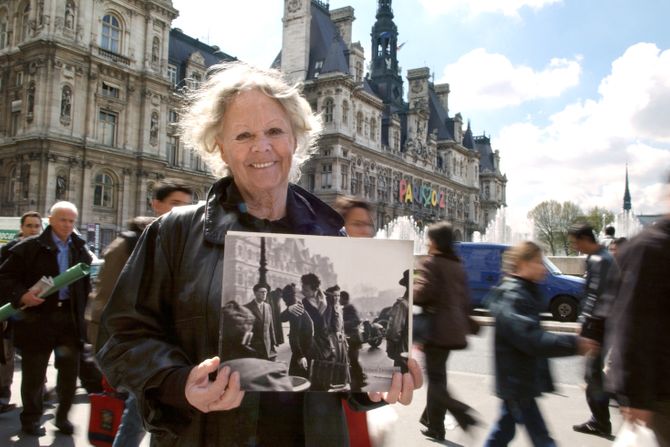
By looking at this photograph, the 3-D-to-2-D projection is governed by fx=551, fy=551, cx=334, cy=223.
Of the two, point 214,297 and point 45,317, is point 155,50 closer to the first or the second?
point 45,317

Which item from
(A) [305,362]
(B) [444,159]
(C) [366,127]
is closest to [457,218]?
(B) [444,159]

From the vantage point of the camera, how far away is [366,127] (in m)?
44.0

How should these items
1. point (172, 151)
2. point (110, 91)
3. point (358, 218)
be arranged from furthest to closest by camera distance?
point (172, 151) → point (110, 91) → point (358, 218)

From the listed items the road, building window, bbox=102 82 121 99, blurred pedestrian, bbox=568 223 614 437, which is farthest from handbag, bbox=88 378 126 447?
building window, bbox=102 82 121 99

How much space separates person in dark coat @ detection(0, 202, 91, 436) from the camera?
485 centimetres

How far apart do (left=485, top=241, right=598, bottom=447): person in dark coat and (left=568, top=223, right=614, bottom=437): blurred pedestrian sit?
74 cm

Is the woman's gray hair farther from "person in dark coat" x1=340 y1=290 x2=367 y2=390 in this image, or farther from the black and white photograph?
"person in dark coat" x1=340 y1=290 x2=367 y2=390

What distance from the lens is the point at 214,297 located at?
58.8 inches

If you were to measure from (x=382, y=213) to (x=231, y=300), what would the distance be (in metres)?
44.5

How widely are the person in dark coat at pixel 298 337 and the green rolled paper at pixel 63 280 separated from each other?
3.32m

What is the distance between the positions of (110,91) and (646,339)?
29.7 m

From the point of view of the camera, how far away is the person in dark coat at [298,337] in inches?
53.6

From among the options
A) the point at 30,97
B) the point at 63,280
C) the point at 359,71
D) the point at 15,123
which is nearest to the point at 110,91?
the point at 30,97

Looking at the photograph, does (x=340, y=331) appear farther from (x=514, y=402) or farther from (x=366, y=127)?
(x=366, y=127)
